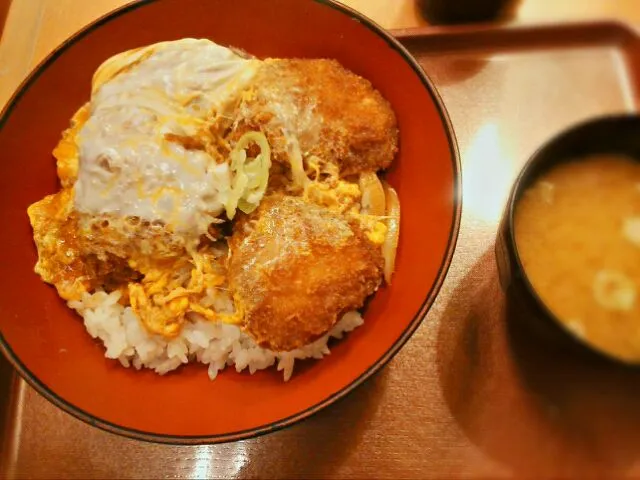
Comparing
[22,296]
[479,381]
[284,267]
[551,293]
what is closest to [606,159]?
[551,293]

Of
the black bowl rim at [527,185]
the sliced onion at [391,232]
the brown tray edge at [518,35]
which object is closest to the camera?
the black bowl rim at [527,185]

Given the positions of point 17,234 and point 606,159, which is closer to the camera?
point 606,159

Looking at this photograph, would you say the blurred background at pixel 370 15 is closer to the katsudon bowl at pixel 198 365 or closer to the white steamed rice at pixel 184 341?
the katsudon bowl at pixel 198 365

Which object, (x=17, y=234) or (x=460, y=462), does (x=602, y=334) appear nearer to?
(x=460, y=462)

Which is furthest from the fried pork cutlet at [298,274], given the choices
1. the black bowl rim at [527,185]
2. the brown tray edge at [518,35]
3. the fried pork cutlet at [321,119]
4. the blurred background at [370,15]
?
the blurred background at [370,15]

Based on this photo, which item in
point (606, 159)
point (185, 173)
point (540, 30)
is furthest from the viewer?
point (540, 30)

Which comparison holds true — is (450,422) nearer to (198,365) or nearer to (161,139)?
(198,365)
